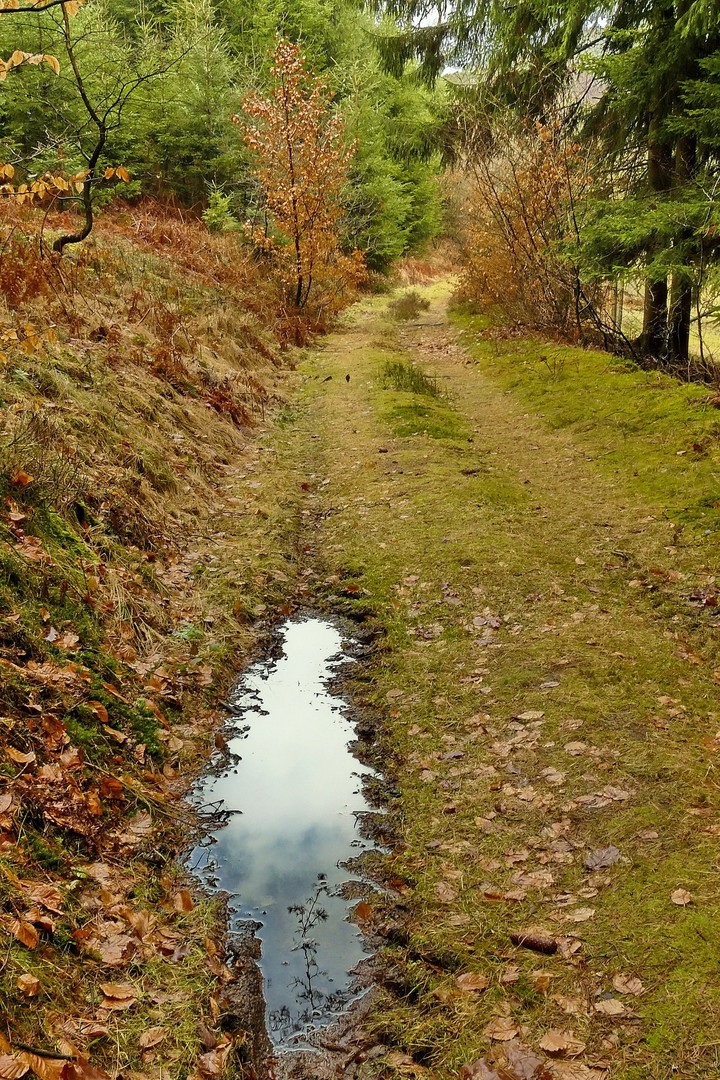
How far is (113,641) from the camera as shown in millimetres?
4562

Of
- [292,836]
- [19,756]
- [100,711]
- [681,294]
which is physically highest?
[681,294]

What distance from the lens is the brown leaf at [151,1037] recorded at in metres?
2.54

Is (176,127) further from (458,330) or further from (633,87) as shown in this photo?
(633,87)

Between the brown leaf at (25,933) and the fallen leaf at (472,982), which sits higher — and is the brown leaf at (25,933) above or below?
above

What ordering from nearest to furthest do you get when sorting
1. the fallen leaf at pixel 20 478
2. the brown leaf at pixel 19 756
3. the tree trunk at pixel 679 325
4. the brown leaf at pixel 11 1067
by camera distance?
the brown leaf at pixel 11 1067, the brown leaf at pixel 19 756, the fallen leaf at pixel 20 478, the tree trunk at pixel 679 325

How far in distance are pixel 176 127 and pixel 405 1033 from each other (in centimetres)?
1992

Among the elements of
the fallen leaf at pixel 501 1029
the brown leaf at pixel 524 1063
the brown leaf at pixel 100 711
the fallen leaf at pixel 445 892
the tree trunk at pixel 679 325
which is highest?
the tree trunk at pixel 679 325

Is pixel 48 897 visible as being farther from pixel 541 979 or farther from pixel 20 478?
pixel 20 478

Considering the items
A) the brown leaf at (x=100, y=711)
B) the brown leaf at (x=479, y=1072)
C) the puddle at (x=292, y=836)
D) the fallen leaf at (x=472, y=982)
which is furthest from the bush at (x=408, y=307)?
the brown leaf at (x=479, y=1072)

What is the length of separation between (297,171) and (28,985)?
53.7 feet

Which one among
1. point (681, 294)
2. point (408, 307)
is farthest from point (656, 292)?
point (408, 307)

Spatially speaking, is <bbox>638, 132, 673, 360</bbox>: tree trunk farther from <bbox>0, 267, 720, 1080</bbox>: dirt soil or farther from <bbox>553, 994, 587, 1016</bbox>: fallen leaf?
<bbox>553, 994, 587, 1016</bbox>: fallen leaf

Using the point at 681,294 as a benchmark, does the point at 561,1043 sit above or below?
below

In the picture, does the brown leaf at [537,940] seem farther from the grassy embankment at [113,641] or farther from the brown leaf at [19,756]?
the brown leaf at [19,756]
